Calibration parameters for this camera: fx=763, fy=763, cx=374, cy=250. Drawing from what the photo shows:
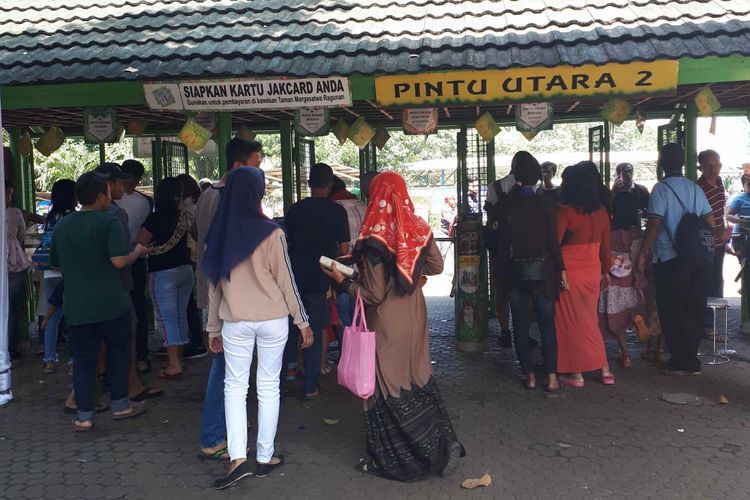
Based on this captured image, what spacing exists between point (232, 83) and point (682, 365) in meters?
4.44

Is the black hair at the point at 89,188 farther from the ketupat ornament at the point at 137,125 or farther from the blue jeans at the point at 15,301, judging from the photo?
the ketupat ornament at the point at 137,125

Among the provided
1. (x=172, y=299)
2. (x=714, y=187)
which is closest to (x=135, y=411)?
(x=172, y=299)

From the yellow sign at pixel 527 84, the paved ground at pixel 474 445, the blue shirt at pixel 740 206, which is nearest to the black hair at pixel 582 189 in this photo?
the yellow sign at pixel 527 84

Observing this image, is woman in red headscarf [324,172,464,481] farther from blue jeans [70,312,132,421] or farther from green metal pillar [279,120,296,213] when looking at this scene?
green metal pillar [279,120,296,213]

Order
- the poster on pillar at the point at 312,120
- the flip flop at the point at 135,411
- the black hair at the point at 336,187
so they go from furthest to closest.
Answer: the poster on pillar at the point at 312,120, the black hair at the point at 336,187, the flip flop at the point at 135,411

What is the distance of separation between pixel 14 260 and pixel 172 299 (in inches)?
74.9

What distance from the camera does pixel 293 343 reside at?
638 cm

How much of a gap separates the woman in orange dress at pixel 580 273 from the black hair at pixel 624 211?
82 centimetres

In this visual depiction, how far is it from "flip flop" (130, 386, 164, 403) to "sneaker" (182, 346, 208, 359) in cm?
123

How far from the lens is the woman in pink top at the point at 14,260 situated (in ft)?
23.7

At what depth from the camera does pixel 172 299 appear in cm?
642

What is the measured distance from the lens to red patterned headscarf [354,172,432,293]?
4.29 meters

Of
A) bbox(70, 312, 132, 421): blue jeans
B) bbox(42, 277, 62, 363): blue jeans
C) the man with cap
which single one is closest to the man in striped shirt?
the man with cap

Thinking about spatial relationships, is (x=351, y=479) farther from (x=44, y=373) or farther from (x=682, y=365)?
(x=44, y=373)
